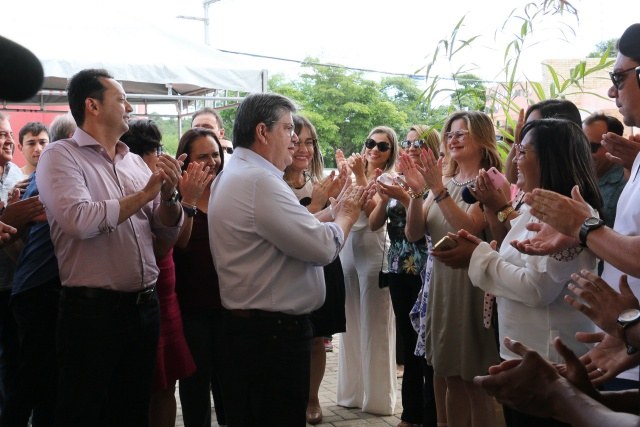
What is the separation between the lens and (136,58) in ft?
21.5

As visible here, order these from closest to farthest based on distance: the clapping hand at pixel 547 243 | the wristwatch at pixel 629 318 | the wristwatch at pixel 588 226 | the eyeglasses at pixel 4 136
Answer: the wristwatch at pixel 629 318
the wristwatch at pixel 588 226
the clapping hand at pixel 547 243
the eyeglasses at pixel 4 136

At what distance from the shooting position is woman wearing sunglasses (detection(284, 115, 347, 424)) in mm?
4301

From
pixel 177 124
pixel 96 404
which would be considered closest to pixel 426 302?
pixel 96 404

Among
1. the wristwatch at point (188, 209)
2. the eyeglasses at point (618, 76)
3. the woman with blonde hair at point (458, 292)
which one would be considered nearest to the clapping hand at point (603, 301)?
the eyeglasses at point (618, 76)

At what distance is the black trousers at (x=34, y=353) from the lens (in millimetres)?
3736

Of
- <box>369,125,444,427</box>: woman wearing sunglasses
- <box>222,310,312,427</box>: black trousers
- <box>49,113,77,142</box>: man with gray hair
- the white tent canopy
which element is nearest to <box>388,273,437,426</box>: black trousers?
<box>369,125,444,427</box>: woman wearing sunglasses

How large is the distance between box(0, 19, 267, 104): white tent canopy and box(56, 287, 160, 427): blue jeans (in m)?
3.42

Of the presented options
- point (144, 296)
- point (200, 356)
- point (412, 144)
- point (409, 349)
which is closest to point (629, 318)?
point (144, 296)

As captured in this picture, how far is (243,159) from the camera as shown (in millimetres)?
3166

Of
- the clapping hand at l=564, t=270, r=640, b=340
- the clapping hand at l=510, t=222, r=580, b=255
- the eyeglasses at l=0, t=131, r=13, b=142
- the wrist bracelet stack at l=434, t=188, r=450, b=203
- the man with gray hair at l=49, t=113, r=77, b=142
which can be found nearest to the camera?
the clapping hand at l=564, t=270, r=640, b=340

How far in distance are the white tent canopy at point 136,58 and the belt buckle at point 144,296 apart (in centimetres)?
335

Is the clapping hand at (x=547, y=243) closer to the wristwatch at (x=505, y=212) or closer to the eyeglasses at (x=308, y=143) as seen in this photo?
the wristwatch at (x=505, y=212)

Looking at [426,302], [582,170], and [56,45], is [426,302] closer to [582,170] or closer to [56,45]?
[582,170]

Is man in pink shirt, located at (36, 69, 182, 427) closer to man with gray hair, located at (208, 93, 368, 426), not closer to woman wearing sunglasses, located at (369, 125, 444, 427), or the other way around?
man with gray hair, located at (208, 93, 368, 426)
